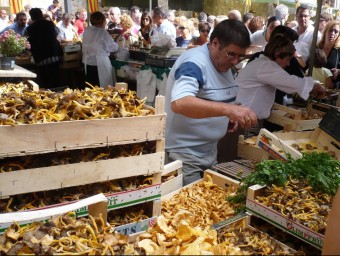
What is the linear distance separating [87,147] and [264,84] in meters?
2.49

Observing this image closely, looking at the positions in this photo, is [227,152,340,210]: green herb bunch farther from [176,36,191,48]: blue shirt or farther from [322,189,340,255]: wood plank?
[176,36,191,48]: blue shirt

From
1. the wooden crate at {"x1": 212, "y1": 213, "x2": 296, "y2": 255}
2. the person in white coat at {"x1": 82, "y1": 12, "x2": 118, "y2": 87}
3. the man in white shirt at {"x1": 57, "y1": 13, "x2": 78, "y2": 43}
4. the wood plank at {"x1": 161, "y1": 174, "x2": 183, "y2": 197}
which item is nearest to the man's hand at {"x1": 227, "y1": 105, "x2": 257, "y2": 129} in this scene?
the wooden crate at {"x1": 212, "y1": 213, "x2": 296, "y2": 255}

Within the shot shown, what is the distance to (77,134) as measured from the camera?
2549 millimetres

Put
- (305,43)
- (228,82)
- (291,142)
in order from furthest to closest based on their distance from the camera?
(305,43) → (291,142) → (228,82)

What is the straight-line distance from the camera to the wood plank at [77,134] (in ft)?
7.76

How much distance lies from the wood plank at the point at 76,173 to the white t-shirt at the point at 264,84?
6.41ft

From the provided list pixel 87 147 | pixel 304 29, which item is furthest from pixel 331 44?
pixel 87 147

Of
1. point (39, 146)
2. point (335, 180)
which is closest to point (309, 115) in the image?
point (335, 180)

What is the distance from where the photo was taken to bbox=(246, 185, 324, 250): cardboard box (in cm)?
217

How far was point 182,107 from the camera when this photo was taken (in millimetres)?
3008

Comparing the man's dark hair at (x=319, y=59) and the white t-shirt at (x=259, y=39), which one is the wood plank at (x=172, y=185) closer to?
the man's dark hair at (x=319, y=59)

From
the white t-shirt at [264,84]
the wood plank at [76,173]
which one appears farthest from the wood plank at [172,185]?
the white t-shirt at [264,84]

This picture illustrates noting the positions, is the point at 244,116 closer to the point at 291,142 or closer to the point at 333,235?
the point at 291,142

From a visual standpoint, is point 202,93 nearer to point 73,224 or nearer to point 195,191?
point 195,191
